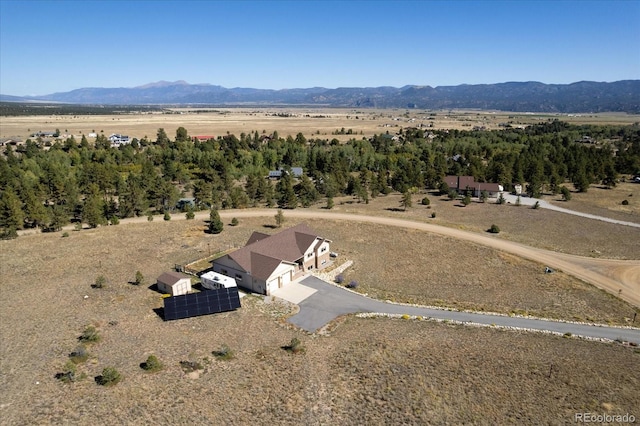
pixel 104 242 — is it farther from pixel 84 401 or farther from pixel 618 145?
pixel 618 145

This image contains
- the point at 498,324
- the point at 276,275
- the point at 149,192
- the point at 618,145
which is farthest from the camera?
the point at 618,145

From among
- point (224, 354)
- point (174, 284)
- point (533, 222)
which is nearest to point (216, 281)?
point (174, 284)

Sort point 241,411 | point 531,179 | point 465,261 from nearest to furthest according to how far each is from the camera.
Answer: point 241,411 < point 465,261 < point 531,179

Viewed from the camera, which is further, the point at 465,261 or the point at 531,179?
the point at 531,179

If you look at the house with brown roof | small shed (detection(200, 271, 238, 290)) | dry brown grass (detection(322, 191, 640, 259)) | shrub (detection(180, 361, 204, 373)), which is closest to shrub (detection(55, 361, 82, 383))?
shrub (detection(180, 361, 204, 373))

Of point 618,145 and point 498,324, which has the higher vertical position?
point 618,145

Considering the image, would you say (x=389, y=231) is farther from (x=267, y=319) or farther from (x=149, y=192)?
(x=149, y=192)

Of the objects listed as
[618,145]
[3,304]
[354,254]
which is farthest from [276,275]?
[618,145]
